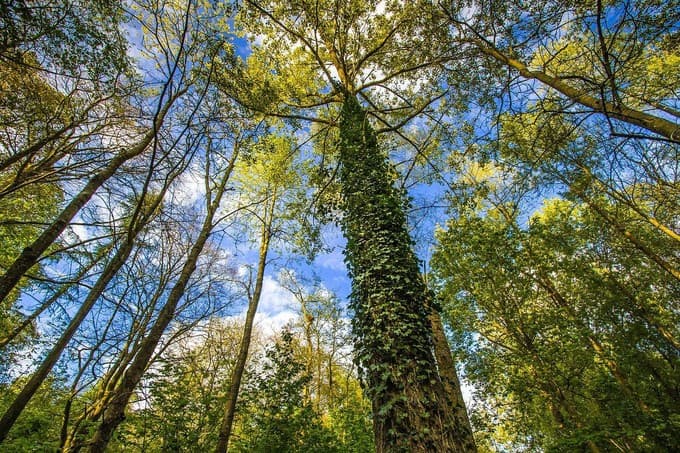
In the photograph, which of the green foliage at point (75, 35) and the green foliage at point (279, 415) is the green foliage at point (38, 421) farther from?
the green foliage at point (75, 35)

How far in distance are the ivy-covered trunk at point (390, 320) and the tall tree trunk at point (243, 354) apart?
4.07 m

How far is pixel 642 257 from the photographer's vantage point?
27.6ft

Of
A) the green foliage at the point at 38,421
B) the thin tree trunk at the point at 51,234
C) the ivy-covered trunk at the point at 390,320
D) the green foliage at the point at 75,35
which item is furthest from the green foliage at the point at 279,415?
the green foliage at the point at 75,35

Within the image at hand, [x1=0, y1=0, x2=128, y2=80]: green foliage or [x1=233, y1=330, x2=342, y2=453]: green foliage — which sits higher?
[x1=0, y1=0, x2=128, y2=80]: green foliage

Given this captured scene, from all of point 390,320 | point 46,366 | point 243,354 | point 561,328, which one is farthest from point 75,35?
point 561,328

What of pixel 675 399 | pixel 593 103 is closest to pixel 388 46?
pixel 593 103

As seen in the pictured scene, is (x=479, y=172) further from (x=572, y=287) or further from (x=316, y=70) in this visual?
(x=316, y=70)

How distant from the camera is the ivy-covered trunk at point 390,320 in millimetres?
2295

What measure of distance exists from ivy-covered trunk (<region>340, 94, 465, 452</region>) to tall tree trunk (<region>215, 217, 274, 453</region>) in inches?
160

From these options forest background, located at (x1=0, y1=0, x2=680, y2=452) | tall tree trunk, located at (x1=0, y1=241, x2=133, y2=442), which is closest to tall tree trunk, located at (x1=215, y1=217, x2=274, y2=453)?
forest background, located at (x1=0, y1=0, x2=680, y2=452)

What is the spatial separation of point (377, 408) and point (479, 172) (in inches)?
465

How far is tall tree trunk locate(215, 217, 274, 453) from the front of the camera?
5.27m

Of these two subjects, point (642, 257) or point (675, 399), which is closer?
point (675, 399)

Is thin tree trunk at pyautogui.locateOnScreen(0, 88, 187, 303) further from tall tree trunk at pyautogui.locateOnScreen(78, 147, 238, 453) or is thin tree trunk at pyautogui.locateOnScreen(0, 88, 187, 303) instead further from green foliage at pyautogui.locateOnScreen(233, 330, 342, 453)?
green foliage at pyautogui.locateOnScreen(233, 330, 342, 453)
